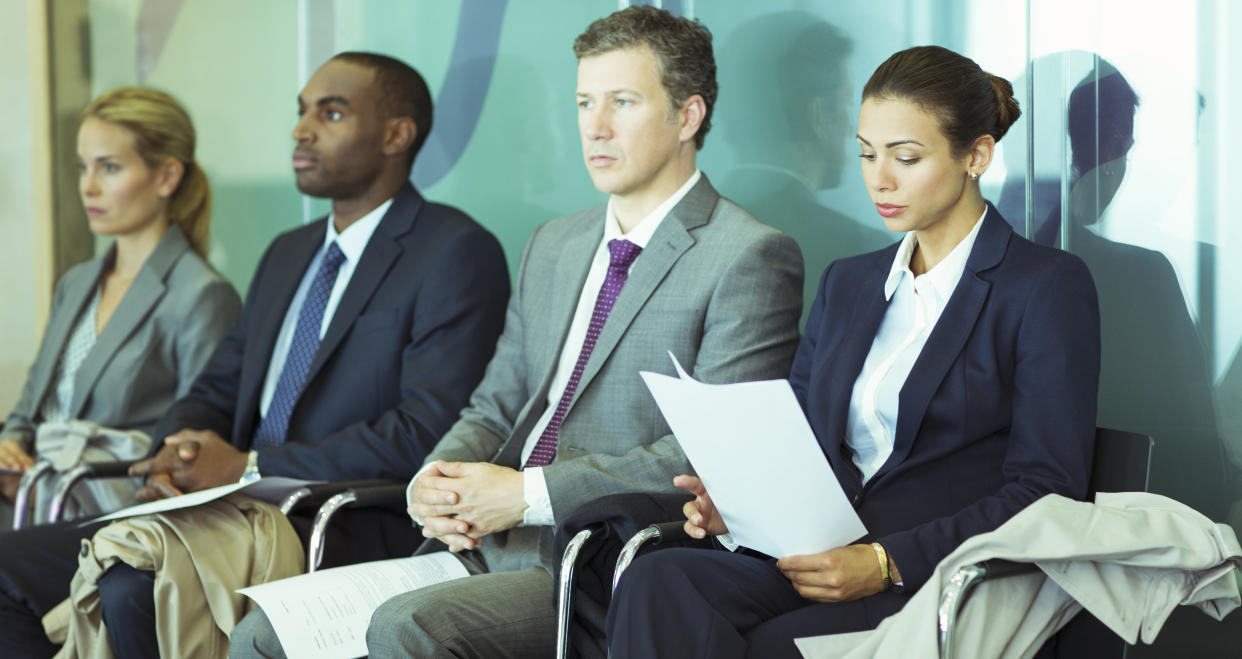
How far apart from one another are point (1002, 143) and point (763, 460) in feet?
4.52

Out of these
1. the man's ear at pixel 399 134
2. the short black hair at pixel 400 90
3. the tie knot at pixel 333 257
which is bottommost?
the tie knot at pixel 333 257

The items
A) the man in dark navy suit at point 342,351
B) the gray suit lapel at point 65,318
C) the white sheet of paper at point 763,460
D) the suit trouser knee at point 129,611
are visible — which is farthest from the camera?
the gray suit lapel at point 65,318

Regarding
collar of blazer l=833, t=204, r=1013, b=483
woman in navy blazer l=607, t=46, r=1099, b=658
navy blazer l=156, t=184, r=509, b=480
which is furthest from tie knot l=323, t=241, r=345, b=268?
collar of blazer l=833, t=204, r=1013, b=483

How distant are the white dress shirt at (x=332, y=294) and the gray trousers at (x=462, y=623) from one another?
1.08 meters

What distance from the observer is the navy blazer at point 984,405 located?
6.30 feet

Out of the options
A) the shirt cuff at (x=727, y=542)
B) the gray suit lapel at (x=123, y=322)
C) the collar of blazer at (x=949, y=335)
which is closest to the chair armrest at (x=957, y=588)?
the collar of blazer at (x=949, y=335)

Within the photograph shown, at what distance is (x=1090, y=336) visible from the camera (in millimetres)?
1978

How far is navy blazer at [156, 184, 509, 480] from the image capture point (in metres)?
2.91

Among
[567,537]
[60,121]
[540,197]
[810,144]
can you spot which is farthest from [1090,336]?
[60,121]

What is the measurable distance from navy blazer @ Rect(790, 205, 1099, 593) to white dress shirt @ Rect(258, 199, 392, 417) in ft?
5.18

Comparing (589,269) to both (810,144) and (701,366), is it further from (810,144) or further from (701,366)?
(810,144)

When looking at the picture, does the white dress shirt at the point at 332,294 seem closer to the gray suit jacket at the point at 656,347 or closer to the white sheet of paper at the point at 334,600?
the gray suit jacket at the point at 656,347

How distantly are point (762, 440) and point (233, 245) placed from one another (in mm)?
3741

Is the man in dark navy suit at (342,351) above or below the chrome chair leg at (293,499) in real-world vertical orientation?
above
